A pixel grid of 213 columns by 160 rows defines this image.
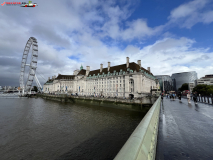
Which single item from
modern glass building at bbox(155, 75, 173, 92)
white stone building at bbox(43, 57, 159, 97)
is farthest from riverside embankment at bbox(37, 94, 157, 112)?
modern glass building at bbox(155, 75, 173, 92)

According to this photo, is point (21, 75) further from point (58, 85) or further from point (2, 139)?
point (2, 139)

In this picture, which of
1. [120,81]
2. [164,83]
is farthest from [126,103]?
[164,83]

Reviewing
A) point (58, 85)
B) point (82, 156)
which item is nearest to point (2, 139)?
point (82, 156)

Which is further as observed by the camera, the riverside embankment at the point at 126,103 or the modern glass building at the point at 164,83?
the modern glass building at the point at 164,83

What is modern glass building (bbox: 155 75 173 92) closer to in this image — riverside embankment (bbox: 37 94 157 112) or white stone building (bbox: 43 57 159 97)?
white stone building (bbox: 43 57 159 97)

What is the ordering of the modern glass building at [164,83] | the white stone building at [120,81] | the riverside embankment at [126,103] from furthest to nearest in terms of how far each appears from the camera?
the modern glass building at [164,83] < the white stone building at [120,81] < the riverside embankment at [126,103]

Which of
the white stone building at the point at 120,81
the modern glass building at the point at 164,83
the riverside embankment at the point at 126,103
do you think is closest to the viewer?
the riverside embankment at the point at 126,103

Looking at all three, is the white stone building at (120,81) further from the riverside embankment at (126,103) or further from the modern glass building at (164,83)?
the modern glass building at (164,83)

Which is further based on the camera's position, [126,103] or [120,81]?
[120,81]

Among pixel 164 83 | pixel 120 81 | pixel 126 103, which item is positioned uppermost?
pixel 164 83

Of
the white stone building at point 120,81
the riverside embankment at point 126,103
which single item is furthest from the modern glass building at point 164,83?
the riverside embankment at point 126,103

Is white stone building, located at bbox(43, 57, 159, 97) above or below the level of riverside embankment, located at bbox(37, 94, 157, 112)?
above

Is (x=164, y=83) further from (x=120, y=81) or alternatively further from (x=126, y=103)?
(x=126, y=103)

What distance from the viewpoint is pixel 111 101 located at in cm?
4200
